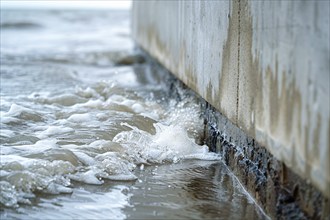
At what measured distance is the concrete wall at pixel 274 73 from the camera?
3369 millimetres

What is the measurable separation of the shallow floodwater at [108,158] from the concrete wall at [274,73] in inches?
20.6

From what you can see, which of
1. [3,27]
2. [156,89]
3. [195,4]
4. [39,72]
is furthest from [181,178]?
[3,27]

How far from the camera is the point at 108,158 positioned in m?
5.34

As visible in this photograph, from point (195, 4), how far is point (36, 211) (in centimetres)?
375

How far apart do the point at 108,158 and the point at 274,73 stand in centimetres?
189

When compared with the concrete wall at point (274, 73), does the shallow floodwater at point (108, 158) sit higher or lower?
lower

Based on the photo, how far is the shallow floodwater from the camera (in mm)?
4348

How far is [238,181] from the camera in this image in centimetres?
509

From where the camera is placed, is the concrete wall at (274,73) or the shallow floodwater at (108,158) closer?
the concrete wall at (274,73)

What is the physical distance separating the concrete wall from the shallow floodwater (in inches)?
20.6

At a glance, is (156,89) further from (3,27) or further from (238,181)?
(3,27)

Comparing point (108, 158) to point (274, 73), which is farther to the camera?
point (108, 158)

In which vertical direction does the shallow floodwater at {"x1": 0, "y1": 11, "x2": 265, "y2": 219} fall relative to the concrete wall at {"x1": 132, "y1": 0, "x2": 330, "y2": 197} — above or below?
below

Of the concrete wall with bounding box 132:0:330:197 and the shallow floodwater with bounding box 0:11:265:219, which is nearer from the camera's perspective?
the concrete wall with bounding box 132:0:330:197
